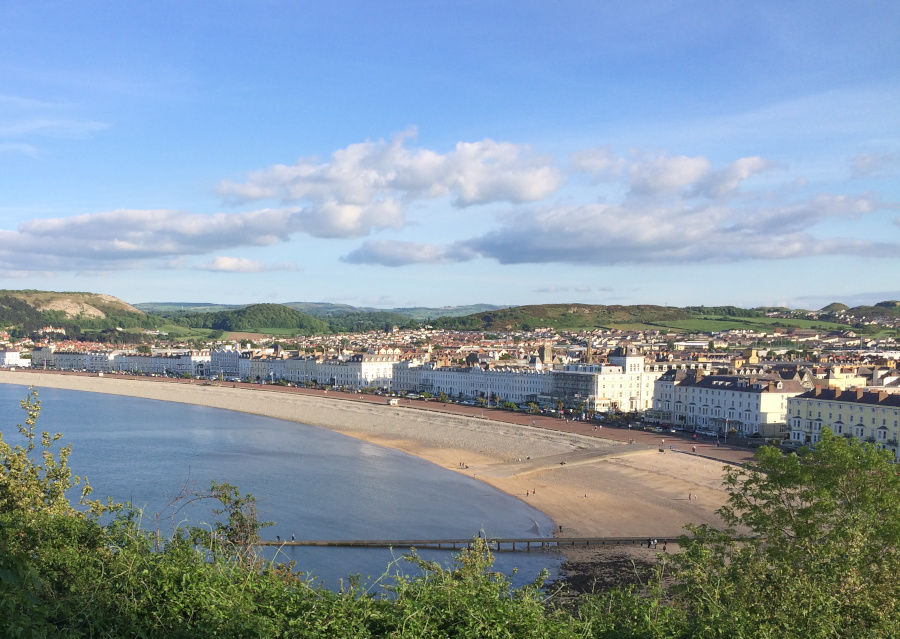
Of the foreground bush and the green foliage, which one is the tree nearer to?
the foreground bush

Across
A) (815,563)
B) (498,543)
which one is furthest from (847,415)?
(815,563)

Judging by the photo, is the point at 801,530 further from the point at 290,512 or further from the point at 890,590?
the point at 290,512

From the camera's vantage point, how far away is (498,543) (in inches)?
997

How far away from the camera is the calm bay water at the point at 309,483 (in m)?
25.8

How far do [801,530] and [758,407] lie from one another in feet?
130

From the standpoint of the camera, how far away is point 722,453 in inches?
1746

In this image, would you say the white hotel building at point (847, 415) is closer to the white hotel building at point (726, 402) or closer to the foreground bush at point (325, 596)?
the white hotel building at point (726, 402)

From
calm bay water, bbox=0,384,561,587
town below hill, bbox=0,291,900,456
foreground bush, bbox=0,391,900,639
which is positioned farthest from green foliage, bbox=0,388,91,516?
town below hill, bbox=0,291,900,456

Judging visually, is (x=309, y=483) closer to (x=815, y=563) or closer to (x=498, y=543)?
(x=498, y=543)

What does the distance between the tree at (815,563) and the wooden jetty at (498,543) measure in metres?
9.28

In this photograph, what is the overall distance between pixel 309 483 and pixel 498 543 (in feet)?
40.5

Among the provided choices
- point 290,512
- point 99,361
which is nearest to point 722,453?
point 290,512

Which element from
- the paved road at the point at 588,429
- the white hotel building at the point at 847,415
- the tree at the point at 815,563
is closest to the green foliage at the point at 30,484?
the tree at the point at 815,563

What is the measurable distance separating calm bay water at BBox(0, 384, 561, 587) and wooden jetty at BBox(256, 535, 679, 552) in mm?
495
